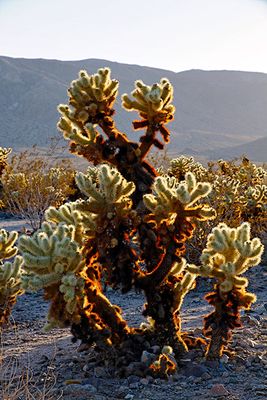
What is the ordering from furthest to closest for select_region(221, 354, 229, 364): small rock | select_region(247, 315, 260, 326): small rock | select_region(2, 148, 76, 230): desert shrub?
select_region(2, 148, 76, 230): desert shrub < select_region(247, 315, 260, 326): small rock < select_region(221, 354, 229, 364): small rock

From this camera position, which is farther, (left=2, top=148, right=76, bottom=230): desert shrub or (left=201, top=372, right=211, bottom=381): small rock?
(left=2, top=148, right=76, bottom=230): desert shrub

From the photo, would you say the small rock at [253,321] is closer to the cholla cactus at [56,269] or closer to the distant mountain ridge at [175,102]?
the cholla cactus at [56,269]

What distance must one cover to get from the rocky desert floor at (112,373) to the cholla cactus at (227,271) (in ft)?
0.93

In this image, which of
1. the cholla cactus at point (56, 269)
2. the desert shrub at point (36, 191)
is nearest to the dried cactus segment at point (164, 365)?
the cholla cactus at point (56, 269)

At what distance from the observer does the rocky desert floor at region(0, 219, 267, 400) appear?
4.07 meters

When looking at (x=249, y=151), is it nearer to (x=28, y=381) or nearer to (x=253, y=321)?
(x=253, y=321)

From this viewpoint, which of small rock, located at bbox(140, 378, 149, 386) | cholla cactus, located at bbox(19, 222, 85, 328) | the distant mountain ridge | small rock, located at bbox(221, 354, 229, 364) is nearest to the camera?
cholla cactus, located at bbox(19, 222, 85, 328)

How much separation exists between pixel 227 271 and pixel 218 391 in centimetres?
84

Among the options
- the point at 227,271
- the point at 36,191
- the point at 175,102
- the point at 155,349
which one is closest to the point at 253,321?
the point at 155,349

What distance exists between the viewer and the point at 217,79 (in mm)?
130750

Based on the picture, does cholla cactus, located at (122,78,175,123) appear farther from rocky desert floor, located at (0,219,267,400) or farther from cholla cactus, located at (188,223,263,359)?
rocky desert floor, located at (0,219,267,400)

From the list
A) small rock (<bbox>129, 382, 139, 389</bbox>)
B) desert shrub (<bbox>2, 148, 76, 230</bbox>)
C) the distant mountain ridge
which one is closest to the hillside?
the distant mountain ridge

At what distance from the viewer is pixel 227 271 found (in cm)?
447

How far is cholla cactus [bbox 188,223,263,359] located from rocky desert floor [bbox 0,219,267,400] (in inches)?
11.1
